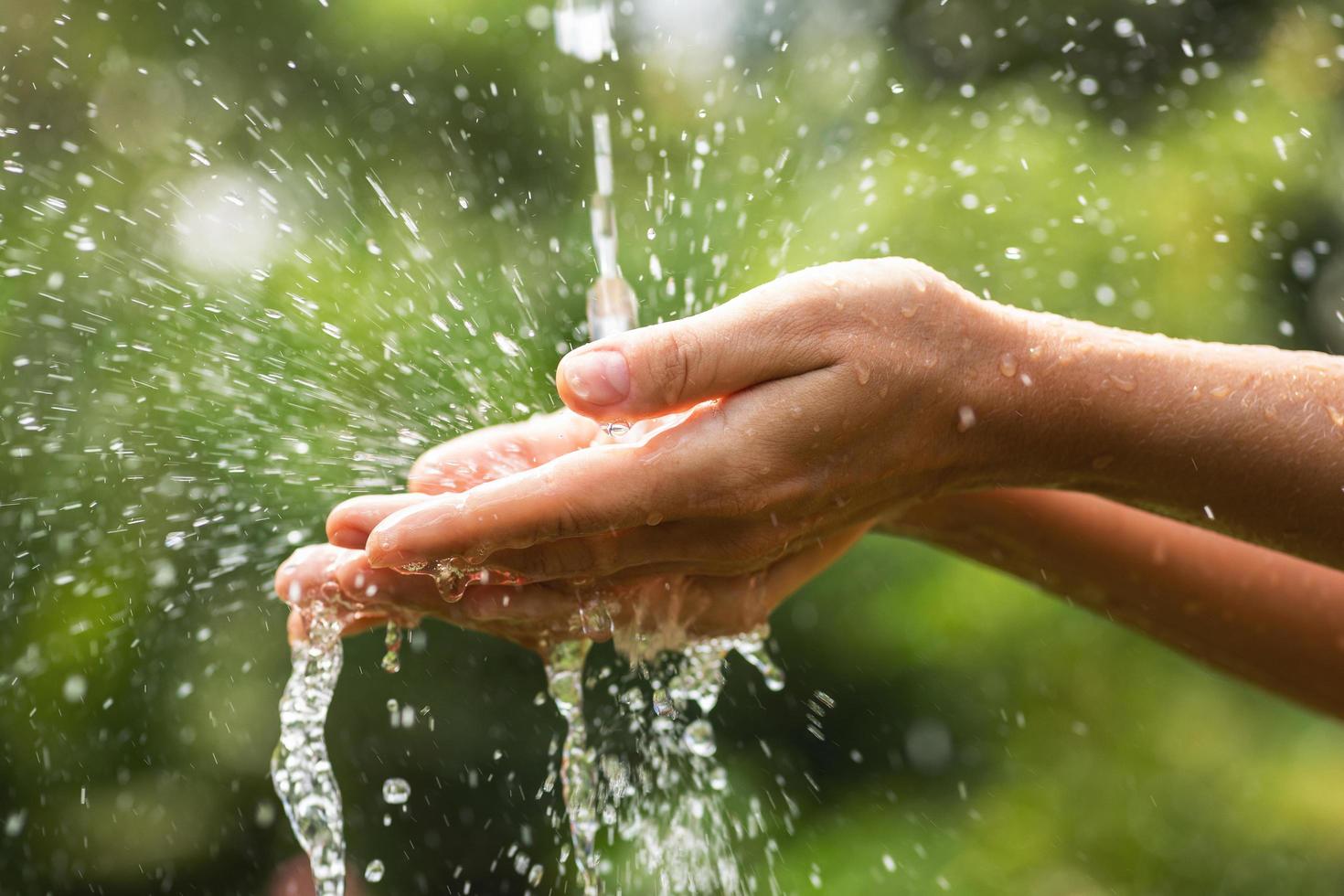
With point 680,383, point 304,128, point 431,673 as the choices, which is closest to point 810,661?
point 431,673

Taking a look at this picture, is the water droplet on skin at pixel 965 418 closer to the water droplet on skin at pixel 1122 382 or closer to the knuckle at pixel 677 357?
the water droplet on skin at pixel 1122 382

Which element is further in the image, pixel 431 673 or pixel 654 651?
pixel 431 673

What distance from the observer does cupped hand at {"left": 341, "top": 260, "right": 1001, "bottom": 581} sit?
54.2 inches

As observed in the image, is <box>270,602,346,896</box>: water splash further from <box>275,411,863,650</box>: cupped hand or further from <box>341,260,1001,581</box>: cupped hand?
<box>341,260,1001,581</box>: cupped hand

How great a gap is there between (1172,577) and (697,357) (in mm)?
1109

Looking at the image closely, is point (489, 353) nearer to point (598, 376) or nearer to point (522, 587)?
point (522, 587)

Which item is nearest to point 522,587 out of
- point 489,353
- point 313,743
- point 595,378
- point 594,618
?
point 594,618

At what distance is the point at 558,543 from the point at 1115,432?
761 mm

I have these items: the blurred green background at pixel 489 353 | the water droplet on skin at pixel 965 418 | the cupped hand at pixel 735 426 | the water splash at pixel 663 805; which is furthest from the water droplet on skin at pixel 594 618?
the blurred green background at pixel 489 353

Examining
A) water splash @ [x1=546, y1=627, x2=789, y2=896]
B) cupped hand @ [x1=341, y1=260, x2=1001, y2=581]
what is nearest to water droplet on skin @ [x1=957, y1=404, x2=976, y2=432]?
cupped hand @ [x1=341, y1=260, x2=1001, y2=581]

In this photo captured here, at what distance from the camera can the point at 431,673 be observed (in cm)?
400

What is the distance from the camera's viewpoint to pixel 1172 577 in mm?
2012

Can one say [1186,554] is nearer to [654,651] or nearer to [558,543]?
[654,651]

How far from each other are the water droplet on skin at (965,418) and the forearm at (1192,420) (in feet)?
0.04
